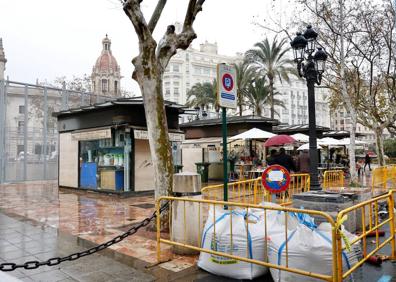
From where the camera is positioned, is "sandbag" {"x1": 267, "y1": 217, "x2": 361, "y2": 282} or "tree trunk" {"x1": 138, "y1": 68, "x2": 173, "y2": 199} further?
"tree trunk" {"x1": 138, "y1": 68, "x2": 173, "y2": 199}

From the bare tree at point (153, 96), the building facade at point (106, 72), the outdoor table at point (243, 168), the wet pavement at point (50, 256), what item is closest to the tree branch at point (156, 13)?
the bare tree at point (153, 96)

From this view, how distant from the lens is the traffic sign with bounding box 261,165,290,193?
6.39 meters

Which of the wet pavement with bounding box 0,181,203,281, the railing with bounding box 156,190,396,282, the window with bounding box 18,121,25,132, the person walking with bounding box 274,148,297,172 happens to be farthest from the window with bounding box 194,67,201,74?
the railing with bounding box 156,190,396,282

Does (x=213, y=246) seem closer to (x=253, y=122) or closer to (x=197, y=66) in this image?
(x=253, y=122)

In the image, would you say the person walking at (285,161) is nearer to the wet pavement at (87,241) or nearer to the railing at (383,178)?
the railing at (383,178)

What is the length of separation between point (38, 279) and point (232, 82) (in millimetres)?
3774

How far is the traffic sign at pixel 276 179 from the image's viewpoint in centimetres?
639

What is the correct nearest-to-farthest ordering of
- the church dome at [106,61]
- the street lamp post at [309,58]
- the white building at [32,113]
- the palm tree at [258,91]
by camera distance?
the street lamp post at [309,58]
the white building at [32,113]
the palm tree at [258,91]
the church dome at [106,61]

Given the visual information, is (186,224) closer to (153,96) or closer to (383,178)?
(153,96)

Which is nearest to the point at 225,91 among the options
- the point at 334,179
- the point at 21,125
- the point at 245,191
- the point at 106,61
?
the point at 245,191

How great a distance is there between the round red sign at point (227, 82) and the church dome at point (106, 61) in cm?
7155

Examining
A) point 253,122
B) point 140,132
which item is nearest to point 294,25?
point 253,122

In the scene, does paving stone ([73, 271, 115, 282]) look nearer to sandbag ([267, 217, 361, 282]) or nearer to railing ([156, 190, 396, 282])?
railing ([156, 190, 396, 282])

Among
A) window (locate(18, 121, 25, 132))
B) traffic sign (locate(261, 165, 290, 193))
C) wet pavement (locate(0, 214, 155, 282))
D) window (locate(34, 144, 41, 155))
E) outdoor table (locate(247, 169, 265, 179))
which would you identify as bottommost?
wet pavement (locate(0, 214, 155, 282))
